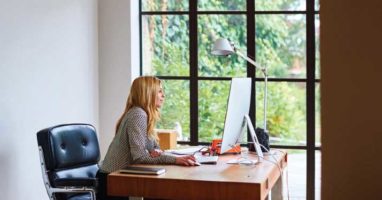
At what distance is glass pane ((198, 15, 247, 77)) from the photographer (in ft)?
17.4

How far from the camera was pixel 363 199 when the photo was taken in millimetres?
1053

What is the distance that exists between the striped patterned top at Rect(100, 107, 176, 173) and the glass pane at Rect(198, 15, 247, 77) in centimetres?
199

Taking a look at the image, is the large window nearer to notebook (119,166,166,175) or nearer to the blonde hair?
the blonde hair

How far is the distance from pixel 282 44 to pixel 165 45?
3.68ft

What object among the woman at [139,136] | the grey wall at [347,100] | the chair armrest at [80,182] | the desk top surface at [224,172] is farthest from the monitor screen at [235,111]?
the grey wall at [347,100]

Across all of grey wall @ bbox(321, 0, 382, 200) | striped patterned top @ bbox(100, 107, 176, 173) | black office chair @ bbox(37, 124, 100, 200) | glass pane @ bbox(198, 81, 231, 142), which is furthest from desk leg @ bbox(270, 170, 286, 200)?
grey wall @ bbox(321, 0, 382, 200)

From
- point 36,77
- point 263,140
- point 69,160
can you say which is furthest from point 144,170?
point 36,77

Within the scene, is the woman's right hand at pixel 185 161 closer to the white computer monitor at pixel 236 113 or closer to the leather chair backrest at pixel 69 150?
the white computer monitor at pixel 236 113

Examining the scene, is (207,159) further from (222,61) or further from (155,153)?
(222,61)

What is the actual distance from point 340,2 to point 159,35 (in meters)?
4.50

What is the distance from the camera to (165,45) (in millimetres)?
5473

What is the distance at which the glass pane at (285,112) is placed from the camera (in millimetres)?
5156

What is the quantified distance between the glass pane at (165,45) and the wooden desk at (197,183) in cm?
227

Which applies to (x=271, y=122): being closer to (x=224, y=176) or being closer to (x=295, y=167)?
(x=295, y=167)
